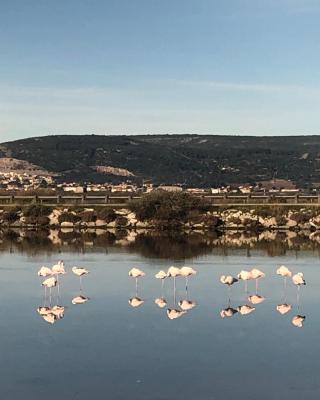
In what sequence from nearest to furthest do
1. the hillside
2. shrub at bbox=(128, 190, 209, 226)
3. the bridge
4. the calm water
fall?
the calm water → shrub at bbox=(128, 190, 209, 226) → the bridge → the hillside

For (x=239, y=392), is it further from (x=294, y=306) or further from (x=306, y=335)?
(x=294, y=306)

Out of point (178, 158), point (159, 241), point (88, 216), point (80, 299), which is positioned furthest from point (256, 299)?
point (178, 158)

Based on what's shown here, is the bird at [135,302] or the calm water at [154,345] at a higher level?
the bird at [135,302]

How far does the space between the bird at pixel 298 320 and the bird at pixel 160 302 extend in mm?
4223

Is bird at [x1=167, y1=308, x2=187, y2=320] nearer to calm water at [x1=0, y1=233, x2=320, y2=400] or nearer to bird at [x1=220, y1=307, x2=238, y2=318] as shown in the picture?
calm water at [x1=0, y1=233, x2=320, y2=400]

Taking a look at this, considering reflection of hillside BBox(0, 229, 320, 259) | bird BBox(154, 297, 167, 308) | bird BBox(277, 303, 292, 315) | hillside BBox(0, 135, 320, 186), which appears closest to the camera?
bird BBox(277, 303, 292, 315)

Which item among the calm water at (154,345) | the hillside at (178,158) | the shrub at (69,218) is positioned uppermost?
the hillside at (178,158)

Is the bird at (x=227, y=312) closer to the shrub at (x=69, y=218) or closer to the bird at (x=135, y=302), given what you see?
the bird at (x=135, y=302)

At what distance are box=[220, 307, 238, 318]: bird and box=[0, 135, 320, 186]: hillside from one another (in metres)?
106

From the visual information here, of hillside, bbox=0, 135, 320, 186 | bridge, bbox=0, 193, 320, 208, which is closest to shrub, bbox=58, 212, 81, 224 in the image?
bridge, bbox=0, 193, 320, 208

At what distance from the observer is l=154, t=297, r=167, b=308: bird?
2473 cm

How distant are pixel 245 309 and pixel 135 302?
3663 millimetres

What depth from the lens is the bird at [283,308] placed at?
2377cm

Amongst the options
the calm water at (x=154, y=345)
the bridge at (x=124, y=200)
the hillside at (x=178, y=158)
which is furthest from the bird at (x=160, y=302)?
the hillside at (x=178, y=158)
